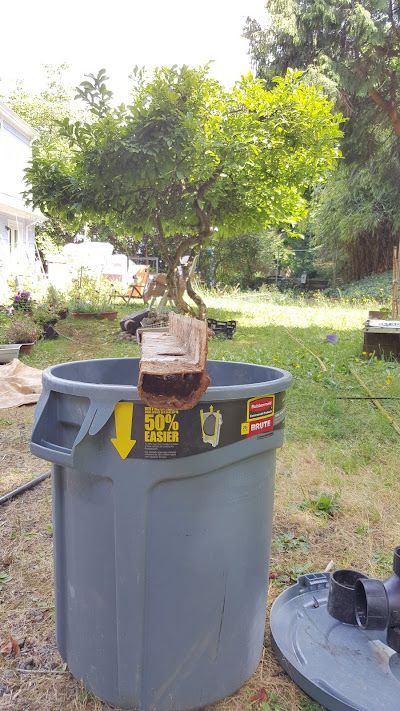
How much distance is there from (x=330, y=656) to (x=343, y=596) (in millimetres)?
191

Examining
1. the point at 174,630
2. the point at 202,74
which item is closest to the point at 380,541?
the point at 174,630

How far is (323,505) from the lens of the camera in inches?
113

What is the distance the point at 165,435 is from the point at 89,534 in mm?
359

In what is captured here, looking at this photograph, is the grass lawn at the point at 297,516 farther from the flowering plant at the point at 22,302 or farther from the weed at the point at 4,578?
the flowering plant at the point at 22,302

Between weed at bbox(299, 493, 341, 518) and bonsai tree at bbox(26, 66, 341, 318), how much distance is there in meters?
5.28

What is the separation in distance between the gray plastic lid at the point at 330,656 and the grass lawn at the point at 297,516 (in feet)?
0.21

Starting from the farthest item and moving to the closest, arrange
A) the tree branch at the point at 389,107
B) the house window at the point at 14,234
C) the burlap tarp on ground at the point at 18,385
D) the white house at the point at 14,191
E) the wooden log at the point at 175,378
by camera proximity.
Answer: the house window at the point at 14,234, the white house at the point at 14,191, the tree branch at the point at 389,107, the burlap tarp on ground at the point at 18,385, the wooden log at the point at 175,378

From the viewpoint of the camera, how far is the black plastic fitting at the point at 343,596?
5.96 feet

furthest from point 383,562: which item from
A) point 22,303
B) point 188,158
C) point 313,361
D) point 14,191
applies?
point 14,191

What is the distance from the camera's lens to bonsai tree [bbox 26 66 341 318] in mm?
7102

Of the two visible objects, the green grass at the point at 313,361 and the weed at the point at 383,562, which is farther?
the green grass at the point at 313,361

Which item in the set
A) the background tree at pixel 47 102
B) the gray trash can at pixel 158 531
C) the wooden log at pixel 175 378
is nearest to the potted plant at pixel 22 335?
the gray trash can at pixel 158 531

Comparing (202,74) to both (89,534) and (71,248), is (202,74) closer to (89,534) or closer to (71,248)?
(89,534)

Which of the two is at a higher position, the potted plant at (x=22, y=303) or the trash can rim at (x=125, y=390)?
the trash can rim at (x=125, y=390)
